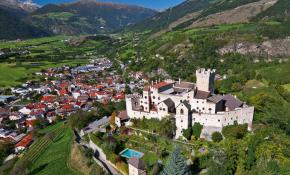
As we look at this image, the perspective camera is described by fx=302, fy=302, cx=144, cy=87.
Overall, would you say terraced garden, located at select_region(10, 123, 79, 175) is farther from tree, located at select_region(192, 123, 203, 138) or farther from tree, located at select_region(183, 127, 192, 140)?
tree, located at select_region(192, 123, 203, 138)

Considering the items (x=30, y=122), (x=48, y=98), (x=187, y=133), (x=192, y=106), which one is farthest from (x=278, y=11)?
(x=30, y=122)

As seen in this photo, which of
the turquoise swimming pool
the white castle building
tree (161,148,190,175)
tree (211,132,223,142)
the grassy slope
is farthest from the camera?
the grassy slope

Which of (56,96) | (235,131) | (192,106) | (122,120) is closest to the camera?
(235,131)

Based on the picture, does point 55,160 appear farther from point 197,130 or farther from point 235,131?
point 235,131

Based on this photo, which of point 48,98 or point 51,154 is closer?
point 51,154

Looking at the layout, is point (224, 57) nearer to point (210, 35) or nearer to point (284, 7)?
point (210, 35)

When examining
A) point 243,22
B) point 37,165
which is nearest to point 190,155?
point 37,165

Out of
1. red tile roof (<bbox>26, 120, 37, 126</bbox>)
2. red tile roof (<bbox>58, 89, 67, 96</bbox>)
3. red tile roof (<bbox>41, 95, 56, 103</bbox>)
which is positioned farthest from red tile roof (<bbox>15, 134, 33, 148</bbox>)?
red tile roof (<bbox>58, 89, 67, 96</bbox>)
